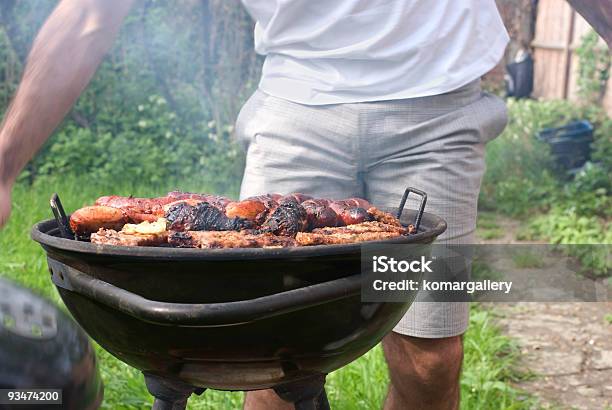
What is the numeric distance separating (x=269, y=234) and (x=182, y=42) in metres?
6.31

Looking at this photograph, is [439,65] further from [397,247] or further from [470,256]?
[397,247]

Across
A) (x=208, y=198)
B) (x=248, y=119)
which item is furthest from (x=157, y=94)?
(x=208, y=198)

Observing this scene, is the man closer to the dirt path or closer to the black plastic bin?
the dirt path

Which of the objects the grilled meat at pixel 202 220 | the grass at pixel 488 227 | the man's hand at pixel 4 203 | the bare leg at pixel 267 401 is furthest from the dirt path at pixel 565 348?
the man's hand at pixel 4 203

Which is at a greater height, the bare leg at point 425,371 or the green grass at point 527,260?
the bare leg at point 425,371

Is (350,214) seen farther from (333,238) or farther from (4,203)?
(4,203)

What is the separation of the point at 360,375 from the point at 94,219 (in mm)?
2076

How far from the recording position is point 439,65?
2365mm

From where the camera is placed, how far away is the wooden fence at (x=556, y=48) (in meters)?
10.0

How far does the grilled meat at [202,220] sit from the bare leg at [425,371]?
0.88m

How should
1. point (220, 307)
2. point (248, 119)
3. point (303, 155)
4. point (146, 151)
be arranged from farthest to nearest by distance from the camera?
point (146, 151)
point (248, 119)
point (303, 155)
point (220, 307)

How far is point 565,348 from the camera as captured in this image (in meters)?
4.36

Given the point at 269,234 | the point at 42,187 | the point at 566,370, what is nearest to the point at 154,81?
the point at 42,187

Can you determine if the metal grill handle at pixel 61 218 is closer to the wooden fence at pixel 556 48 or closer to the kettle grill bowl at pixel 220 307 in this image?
the kettle grill bowl at pixel 220 307
